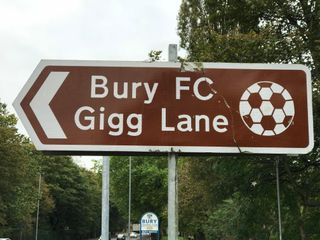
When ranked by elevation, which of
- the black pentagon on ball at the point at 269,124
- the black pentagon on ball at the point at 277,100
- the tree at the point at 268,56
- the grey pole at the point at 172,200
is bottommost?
the grey pole at the point at 172,200

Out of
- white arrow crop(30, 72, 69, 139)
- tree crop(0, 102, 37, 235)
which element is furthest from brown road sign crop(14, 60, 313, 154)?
tree crop(0, 102, 37, 235)

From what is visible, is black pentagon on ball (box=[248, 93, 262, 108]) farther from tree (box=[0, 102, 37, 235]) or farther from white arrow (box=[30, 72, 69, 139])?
tree (box=[0, 102, 37, 235])

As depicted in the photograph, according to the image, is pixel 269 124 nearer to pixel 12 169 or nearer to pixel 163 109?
pixel 163 109

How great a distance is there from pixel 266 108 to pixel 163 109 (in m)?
0.77

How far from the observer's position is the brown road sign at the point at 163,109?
4332 millimetres

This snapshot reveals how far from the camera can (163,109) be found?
4.38 m

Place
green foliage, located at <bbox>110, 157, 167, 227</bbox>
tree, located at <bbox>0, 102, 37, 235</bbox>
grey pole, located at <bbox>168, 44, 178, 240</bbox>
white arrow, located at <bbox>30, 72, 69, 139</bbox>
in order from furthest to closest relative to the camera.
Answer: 1. green foliage, located at <bbox>110, 157, 167, 227</bbox>
2. tree, located at <bbox>0, 102, 37, 235</bbox>
3. white arrow, located at <bbox>30, 72, 69, 139</bbox>
4. grey pole, located at <bbox>168, 44, 178, 240</bbox>

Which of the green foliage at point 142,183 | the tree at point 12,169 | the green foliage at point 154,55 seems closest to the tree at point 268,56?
the green foliage at point 154,55

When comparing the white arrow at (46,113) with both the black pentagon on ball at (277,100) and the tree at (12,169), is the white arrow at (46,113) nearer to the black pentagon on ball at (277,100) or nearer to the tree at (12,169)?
the black pentagon on ball at (277,100)

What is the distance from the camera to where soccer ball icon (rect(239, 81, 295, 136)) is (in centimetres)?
435

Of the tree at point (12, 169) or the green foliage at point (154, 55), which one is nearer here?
the green foliage at point (154, 55)

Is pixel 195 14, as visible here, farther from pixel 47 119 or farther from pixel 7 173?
pixel 7 173

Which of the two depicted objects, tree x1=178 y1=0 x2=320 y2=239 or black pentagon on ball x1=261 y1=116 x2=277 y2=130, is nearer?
black pentagon on ball x1=261 y1=116 x2=277 y2=130

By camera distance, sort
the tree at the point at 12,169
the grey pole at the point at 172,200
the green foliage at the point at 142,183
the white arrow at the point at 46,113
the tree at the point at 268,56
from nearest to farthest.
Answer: the grey pole at the point at 172,200 < the white arrow at the point at 46,113 < the tree at the point at 268,56 < the tree at the point at 12,169 < the green foliage at the point at 142,183
